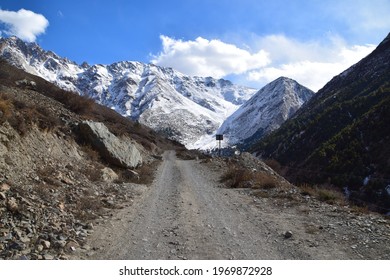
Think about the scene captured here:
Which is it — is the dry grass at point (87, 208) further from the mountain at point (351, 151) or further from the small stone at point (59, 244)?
the mountain at point (351, 151)

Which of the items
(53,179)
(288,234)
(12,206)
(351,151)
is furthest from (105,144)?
(351,151)

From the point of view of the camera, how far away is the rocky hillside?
8.33 m

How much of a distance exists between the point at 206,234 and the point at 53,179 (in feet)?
23.0

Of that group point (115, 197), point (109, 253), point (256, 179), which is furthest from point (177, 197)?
point (109, 253)

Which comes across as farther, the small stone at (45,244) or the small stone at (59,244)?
the small stone at (59,244)

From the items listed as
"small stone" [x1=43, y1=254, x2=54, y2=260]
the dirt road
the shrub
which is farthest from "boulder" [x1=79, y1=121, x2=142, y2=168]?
"small stone" [x1=43, y1=254, x2=54, y2=260]

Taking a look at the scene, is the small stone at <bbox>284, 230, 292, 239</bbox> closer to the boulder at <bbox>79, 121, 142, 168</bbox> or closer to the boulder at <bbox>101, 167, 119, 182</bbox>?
the boulder at <bbox>101, 167, 119, 182</bbox>

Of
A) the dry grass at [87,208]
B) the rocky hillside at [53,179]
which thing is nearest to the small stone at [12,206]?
the rocky hillside at [53,179]

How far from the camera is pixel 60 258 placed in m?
7.55

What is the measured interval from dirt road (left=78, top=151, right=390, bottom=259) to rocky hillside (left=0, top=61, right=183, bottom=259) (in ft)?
3.31

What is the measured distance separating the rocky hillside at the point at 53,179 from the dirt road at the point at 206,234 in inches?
39.7

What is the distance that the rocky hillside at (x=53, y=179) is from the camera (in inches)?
328
